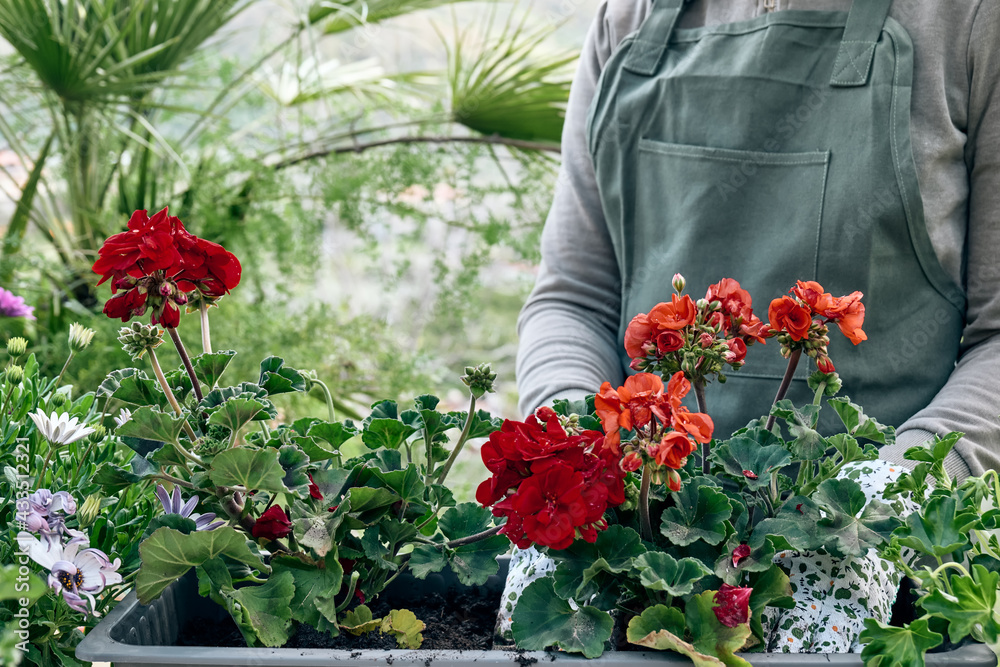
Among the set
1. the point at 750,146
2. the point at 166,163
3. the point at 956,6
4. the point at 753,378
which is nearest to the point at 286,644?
the point at 753,378

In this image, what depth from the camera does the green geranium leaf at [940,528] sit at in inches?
15.5

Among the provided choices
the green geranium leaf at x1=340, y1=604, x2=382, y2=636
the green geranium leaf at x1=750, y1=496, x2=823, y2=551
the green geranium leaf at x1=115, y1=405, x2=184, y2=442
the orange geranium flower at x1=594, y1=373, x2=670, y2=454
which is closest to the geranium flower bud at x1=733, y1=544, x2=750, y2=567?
the green geranium leaf at x1=750, y1=496, x2=823, y2=551

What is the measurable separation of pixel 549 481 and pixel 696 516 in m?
0.10

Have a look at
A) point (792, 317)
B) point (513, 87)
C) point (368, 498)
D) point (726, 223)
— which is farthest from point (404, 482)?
point (513, 87)

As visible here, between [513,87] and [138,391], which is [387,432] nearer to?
[138,391]

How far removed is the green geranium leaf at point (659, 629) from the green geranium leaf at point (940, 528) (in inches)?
4.8

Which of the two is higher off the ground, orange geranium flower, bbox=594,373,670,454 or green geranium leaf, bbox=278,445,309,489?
orange geranium flower, bbox=594,373,670,454

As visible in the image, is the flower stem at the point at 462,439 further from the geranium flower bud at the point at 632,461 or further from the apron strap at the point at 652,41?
the apron strap at the point at 652,41

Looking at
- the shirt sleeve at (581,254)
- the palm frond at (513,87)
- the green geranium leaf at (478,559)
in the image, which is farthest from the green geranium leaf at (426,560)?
the palm frond at (513,87)

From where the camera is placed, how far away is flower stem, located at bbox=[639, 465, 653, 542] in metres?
0.42

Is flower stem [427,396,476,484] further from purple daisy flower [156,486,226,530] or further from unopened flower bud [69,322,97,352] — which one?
unopened flower bud [69,322,97,352]

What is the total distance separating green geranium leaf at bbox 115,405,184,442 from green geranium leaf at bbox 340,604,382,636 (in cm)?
15

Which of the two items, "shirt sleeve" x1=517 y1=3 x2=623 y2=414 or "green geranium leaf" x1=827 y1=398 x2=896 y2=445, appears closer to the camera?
"green geranium leaf" x1=827 y1=398 x2=896 y2=445

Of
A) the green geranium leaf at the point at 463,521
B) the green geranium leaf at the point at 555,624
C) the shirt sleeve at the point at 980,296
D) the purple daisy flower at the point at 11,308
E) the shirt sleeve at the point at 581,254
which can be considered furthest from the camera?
the shirt sleeve at the point at 581,254
